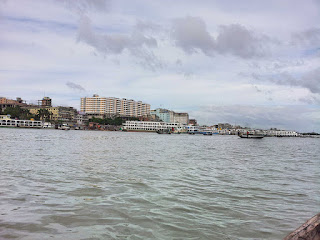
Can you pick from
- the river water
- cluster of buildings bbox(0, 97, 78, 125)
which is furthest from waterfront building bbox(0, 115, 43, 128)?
the river water

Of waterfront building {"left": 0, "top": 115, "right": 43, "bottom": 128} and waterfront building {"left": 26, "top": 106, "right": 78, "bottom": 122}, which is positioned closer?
waterfront building {"left": 0, "top": 115, "right": 43, "bottom": 128}

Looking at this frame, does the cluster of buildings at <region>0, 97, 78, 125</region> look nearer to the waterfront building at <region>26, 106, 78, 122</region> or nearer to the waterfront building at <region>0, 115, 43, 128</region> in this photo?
the waterfront building at <region>26, 106, 78, 122</region>

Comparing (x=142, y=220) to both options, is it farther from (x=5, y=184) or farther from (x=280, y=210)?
(x=5, y=184)

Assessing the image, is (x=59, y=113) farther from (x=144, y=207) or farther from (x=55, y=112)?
(x=144, y=207)

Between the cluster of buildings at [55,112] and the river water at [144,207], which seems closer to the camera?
the river water at [144,207]

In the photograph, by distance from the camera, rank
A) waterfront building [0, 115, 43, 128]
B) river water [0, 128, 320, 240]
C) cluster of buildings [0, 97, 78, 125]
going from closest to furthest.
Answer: river water [0, 128, 320, 240] < waterfront building [0, 115, 43, 128] < cluster of buildings [0, 97, 78, 125]

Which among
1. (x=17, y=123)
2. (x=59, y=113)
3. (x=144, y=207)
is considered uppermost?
(x=59, y=113)

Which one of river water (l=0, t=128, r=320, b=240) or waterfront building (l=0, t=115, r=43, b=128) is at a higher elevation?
waterfront building (l=0, t=115, r=43, b=128)

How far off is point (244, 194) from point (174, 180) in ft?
10.7

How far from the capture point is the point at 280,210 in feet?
25.7

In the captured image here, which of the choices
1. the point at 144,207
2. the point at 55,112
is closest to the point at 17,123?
the point at 55,112

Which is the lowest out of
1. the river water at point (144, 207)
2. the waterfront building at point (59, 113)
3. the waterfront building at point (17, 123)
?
the river water at point (144, 207)

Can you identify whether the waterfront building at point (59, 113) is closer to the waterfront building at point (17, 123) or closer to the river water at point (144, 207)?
the waterfront building at point (17, 123)

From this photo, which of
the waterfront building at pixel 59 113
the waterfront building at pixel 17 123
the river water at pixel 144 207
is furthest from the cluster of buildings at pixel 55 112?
the river water at pixel 144 207
